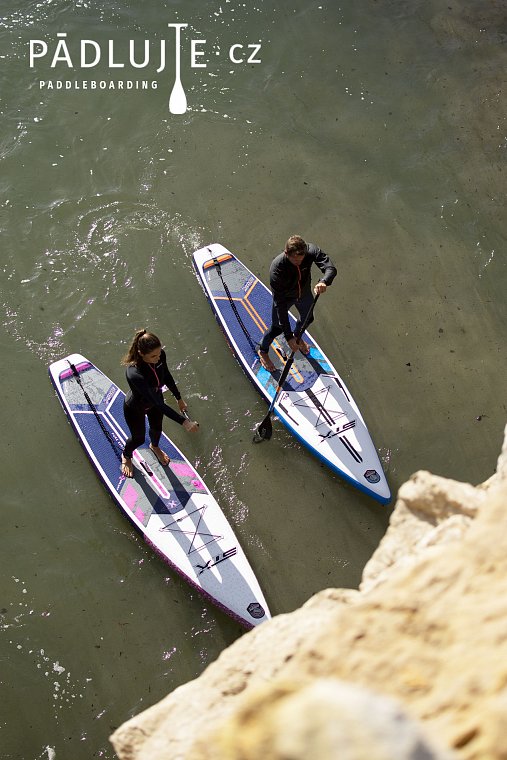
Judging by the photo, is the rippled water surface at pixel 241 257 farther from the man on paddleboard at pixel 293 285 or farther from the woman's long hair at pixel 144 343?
the woman's long hair at pixel 144 343

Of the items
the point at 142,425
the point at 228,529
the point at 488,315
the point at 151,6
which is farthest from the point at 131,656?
the point at 151,6

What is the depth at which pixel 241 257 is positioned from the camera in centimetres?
881


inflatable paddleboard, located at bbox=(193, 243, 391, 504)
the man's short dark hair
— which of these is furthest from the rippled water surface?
the man's short dark hair

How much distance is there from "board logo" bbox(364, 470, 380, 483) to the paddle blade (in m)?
1.16

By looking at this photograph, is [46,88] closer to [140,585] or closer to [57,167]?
[57,167]

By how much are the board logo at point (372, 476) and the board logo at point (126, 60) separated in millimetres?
6062

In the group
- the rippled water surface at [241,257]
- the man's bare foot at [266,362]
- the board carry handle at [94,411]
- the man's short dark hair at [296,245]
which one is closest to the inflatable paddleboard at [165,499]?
the board carry handle at [94,411]

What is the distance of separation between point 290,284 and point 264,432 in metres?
1.68

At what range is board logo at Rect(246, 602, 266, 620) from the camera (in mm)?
6477

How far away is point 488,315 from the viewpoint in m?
8.45

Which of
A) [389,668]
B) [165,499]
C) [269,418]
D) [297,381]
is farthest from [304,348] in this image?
[389,668]

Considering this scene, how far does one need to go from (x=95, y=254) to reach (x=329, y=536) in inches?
181

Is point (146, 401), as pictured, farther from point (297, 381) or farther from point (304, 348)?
point (304, 348)

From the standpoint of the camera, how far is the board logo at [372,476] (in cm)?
719
